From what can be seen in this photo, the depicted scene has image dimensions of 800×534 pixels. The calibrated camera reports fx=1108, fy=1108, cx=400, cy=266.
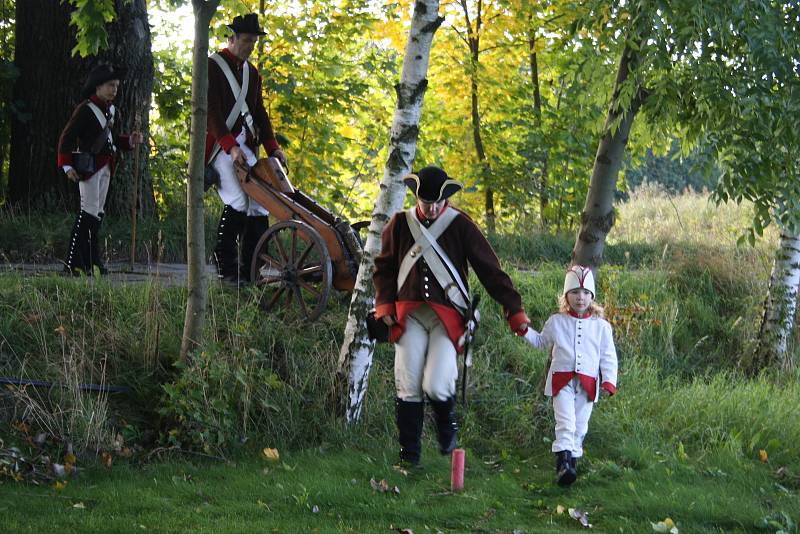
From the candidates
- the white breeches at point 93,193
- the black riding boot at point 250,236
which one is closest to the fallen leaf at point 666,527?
the black riding boot at point 250,236

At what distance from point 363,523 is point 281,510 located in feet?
1.54

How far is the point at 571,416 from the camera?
7.12m

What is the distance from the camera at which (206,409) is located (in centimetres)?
727

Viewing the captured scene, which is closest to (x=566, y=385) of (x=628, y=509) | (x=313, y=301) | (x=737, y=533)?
(x=628, y=509)

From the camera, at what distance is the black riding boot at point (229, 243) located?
9047mm

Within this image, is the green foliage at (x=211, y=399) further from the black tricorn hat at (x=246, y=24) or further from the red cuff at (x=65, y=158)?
the black tricorn hat at (x=246, y=24)

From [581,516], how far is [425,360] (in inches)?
53.4

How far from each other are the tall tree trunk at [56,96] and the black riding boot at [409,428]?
5.51 metres

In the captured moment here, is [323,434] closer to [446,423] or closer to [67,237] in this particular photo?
[446,423]

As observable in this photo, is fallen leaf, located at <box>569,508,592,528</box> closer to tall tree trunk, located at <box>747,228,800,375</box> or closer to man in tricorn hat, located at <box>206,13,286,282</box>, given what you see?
man in tricorn hat, located at <box>206,13,286,282</box>

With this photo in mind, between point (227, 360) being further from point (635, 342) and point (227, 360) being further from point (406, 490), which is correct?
point (635, 342)

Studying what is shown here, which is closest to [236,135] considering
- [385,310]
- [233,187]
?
[233,187]

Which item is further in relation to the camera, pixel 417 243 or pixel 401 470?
pixel 401 470

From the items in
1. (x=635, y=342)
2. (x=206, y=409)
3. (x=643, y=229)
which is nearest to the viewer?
(x=206, y=409)
